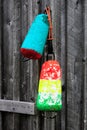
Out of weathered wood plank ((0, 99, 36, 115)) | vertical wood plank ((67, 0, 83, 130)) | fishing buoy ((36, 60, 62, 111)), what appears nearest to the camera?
fishing buoy ((36, 60, 62, 111))

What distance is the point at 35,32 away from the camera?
2285 millimetres

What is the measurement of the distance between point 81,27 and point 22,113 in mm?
957

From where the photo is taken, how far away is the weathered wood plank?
2719 millimetres

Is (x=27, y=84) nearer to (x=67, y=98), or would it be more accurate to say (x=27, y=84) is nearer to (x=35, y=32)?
(x=67, y=98)

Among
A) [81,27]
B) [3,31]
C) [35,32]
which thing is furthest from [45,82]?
[3,31]

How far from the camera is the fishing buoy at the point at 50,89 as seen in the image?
2.24 m

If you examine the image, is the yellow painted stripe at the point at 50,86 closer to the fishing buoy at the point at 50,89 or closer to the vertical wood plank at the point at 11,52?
the fishing buoy at the point at 50,89

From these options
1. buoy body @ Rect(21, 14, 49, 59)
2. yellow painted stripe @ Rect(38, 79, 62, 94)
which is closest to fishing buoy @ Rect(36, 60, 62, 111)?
yellow painted stripe @ Rect(38, 79, 62, 94)

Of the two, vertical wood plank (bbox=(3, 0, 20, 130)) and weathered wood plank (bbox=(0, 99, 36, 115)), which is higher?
vertical wood plank (bbox=(3, 0, 20, 130))

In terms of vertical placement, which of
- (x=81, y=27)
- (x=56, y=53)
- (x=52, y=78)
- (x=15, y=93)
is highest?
(x=81, y=27)

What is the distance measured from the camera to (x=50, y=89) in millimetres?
2242

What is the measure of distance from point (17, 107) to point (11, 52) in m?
0.52

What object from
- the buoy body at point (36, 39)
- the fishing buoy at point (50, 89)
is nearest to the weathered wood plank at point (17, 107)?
the fishing buoy at point (50, 89)

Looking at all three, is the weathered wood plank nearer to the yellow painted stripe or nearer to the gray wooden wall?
the gray wooden wall
